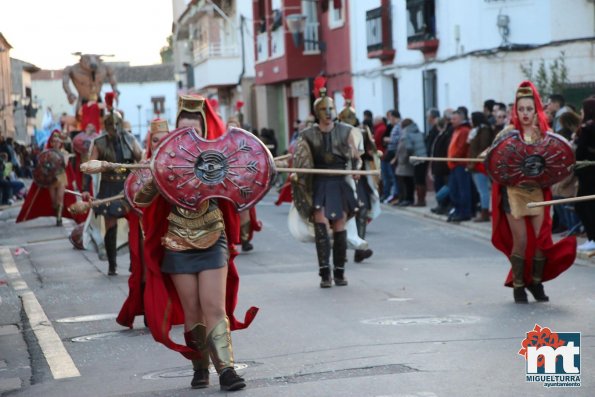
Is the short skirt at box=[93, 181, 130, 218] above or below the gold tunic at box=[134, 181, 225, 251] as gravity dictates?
below

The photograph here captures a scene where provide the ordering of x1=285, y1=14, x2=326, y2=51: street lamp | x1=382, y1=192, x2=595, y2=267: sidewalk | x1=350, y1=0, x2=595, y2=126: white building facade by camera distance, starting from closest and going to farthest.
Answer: x1=382, y1=192, x2=595, y2=267: sidewalk → x1=350, y1=0, x2=595, y2=126: white building facade → x1=285, y1=14, x2=326, y2=51: street lamp

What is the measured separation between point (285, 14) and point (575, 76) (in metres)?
17.0

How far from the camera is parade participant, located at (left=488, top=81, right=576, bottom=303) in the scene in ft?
34.5

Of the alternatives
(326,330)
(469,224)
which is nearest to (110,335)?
(326,330)

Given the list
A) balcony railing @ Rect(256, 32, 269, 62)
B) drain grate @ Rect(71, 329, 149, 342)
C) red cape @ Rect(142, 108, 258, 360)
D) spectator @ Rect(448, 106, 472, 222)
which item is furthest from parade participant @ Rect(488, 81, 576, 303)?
balcony railing @ Rect(256, 32, 269, 62)

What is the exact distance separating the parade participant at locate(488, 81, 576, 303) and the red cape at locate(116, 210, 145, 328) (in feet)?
9.68

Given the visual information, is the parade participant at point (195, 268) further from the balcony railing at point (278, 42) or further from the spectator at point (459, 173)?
the balcony railing at point (278, 42)

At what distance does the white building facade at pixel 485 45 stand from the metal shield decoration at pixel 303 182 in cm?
1057

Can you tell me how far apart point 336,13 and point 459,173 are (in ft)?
55.6

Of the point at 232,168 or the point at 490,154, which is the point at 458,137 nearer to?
the point at 490,154

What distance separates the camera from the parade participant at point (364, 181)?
580 inches

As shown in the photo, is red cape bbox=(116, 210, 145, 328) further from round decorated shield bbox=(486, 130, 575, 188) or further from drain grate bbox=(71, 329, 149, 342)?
round decorated shield bbox=(486, 130, 575, 188)

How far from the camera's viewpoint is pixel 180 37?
68000 millimetres

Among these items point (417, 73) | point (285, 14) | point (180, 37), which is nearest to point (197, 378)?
point (417, 73)
